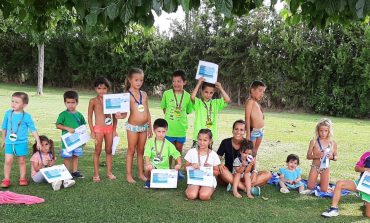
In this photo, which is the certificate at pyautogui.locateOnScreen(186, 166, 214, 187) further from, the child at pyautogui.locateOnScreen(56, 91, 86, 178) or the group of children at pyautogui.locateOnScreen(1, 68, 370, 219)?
the child at pyautogui.locateOnScreen(56, 91, 86, 178)

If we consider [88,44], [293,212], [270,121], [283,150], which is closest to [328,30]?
[270,121]

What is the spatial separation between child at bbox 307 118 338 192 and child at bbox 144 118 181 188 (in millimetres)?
1945

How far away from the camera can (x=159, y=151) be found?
6.13 m

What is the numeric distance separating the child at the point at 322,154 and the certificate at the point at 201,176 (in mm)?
1555

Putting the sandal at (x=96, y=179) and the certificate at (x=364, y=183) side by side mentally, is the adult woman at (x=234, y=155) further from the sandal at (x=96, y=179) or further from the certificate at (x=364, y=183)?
the sandal at (x=96, y=179)

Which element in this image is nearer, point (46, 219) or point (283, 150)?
point (46, 219)

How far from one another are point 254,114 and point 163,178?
6.13 feet

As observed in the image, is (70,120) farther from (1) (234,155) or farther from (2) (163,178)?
(1) (234,155)

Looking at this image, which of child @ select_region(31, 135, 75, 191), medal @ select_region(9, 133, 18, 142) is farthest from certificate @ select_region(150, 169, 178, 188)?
medal @ select_region(9, 133, 18, 142)

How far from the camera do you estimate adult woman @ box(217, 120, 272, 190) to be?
604cm

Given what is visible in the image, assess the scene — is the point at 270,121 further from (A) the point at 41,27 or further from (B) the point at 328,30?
(A) the point at 41,27

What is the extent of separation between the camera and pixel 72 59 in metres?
24.9

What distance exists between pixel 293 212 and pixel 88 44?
2096cm

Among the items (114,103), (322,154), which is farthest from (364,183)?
(114,103)
